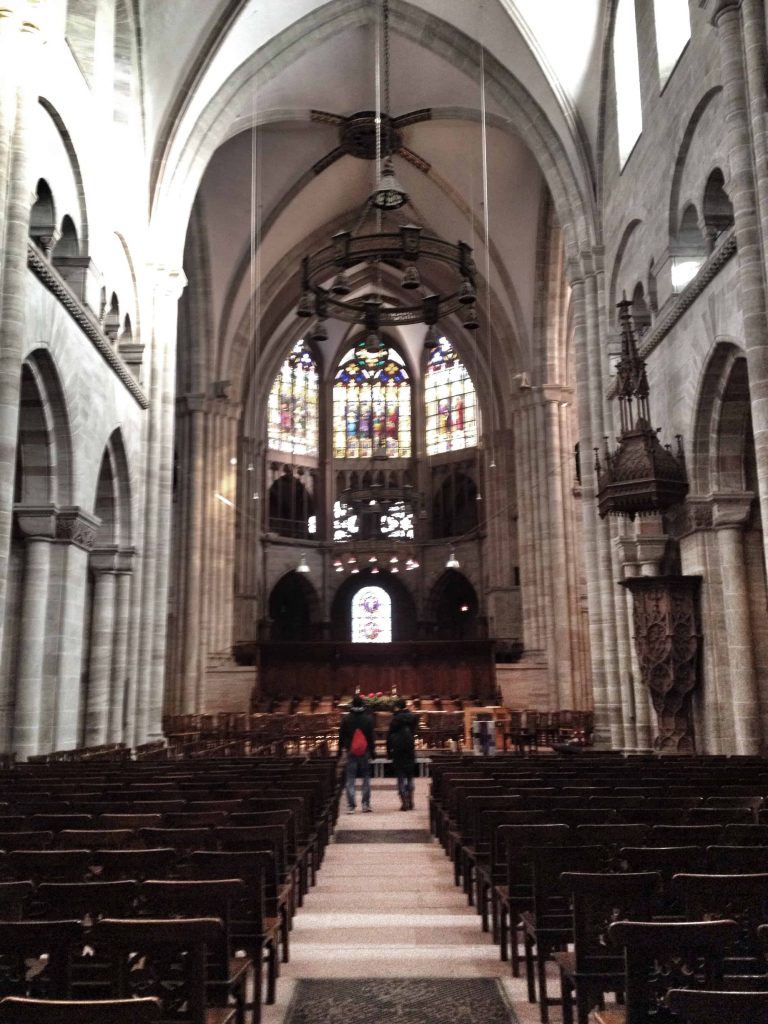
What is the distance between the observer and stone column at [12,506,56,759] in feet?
44.5

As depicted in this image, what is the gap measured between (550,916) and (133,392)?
52.5ft

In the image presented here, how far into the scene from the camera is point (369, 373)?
44031 millimetres

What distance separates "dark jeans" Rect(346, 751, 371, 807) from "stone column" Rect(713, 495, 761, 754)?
539 centimetres

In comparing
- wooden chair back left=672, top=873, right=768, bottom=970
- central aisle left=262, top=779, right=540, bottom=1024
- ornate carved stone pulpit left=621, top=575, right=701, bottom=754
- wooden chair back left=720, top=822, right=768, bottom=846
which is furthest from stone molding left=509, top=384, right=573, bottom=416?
wooden chair back left=672, top=873, right=768, bottom=970

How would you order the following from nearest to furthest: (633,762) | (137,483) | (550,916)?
(550,916) < (633,762) < (137,483)

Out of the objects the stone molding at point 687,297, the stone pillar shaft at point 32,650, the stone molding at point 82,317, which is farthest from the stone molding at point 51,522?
the stone molding at point 687,297

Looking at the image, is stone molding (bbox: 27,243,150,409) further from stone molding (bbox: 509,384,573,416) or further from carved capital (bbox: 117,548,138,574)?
stone molding (bbox: 509,384,573,416)

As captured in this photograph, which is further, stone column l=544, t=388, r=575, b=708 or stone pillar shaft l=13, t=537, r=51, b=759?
stone column l=544, t=388, r=575, b=708

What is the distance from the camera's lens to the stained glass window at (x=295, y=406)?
41656mm

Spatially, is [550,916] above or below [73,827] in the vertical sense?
below

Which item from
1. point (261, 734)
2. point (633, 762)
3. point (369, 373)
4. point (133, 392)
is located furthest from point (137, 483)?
point (369, 373)

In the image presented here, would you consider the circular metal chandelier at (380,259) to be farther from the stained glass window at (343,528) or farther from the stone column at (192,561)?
the stained glass window at (343,528)

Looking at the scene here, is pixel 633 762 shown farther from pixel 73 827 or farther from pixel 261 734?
pixel 261 734

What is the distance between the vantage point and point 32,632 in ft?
46.0
